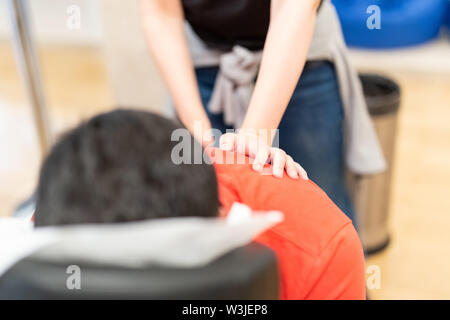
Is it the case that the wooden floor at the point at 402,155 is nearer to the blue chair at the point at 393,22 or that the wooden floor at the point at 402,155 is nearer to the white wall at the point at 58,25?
the white wall at the point at 58,25

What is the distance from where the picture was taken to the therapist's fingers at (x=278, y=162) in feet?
2.74

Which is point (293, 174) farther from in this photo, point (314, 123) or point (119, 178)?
point (314, 123)

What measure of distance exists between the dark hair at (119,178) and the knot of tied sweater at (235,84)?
2.00 ft

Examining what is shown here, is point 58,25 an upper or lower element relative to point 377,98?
upper

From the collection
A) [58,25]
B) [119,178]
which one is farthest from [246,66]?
[58,25]

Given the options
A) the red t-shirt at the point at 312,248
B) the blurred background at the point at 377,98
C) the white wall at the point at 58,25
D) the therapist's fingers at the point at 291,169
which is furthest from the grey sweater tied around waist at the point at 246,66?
the white wall at the point at 58,25

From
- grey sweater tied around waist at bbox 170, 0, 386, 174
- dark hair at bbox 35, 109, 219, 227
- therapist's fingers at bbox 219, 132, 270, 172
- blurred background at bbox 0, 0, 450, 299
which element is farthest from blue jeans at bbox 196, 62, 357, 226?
dark hair at bbox 35, 109, 219, 227

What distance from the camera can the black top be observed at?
3.83 ft

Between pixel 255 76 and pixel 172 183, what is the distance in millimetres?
701

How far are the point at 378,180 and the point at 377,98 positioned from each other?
272 mm

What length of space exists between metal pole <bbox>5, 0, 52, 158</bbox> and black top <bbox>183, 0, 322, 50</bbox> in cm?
71

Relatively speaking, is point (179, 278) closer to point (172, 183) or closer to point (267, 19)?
point (172, 183)

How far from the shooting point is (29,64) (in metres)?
1.88
